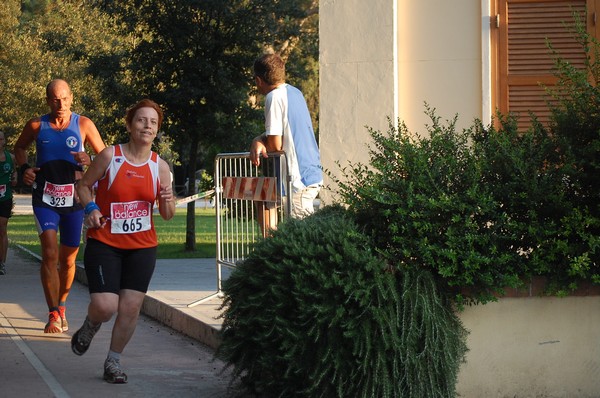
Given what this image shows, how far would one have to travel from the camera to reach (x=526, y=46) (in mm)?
10359

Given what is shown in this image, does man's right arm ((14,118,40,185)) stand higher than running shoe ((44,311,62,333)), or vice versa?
man's right arm ((14,118,40,185))

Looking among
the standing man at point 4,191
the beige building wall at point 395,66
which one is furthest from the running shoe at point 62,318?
the standing man at point 4,191

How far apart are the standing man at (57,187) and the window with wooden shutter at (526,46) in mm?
3926

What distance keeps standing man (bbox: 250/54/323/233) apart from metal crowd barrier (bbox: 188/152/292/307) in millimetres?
106

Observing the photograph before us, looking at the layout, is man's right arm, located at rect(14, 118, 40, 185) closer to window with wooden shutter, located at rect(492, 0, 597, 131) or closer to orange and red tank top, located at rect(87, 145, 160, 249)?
orange and red tank top, located at rect(87, 145, 160, 249)

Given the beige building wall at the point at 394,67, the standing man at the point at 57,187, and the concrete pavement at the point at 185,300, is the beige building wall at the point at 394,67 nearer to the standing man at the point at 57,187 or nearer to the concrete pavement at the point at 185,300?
the concrete pavement at the point at 185,300

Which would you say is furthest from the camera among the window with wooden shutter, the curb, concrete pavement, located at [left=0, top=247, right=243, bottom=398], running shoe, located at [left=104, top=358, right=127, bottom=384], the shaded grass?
the shaded grass

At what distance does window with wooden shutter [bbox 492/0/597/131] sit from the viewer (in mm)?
10312

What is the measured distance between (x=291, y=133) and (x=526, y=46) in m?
2.83

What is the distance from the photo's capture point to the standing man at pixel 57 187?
9.59m

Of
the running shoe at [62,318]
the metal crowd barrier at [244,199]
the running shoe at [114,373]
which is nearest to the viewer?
the running shoe at [114,373]

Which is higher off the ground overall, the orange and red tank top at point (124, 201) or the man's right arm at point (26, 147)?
the man's right arm at point (26, 147)

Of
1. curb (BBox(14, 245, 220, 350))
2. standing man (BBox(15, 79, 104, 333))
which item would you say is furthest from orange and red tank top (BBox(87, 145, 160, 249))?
standing man (BBox(15, 79, 104, 333))

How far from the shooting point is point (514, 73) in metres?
10.4
